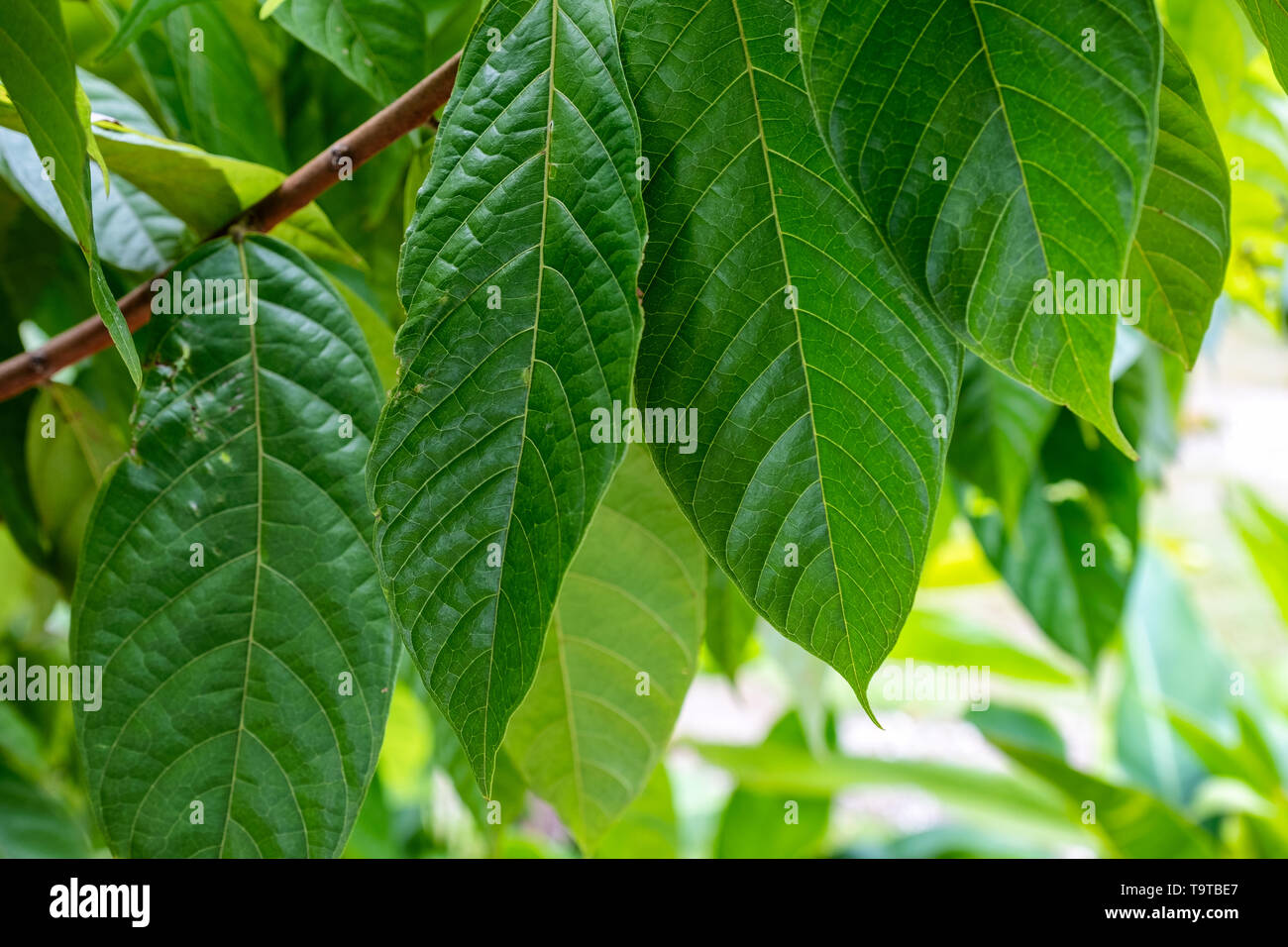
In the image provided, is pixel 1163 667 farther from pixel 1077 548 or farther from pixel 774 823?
pixel 1077 548

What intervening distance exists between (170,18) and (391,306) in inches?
7.4

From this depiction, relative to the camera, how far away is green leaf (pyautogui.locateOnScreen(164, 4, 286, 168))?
521mm

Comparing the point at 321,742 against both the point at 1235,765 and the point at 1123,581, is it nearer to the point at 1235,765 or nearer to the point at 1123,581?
the point at 1123,581

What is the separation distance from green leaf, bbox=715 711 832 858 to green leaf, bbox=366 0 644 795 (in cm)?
120

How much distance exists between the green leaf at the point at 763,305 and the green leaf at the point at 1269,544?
1.54m

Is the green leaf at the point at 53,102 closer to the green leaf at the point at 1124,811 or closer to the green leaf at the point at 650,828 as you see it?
the green leaf at the point at 650,828

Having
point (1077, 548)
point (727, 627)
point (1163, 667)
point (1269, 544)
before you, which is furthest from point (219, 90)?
point (1163, 667)

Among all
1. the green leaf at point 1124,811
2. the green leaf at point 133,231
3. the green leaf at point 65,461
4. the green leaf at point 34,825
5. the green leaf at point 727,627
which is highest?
the green leaf at point 133,231

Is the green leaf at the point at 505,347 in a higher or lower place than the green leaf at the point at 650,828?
higher

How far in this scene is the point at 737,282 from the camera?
0.89ft

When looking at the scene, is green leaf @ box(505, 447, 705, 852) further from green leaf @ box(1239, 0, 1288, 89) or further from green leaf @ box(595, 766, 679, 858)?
green leaf @ box(595, 766, 679, 858)

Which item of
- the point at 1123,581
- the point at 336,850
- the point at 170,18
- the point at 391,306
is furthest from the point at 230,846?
the point at 1123,581

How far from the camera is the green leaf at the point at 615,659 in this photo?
1.48 feet

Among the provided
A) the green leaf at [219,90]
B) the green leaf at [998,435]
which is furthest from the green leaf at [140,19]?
the green leaf at [998,435]
